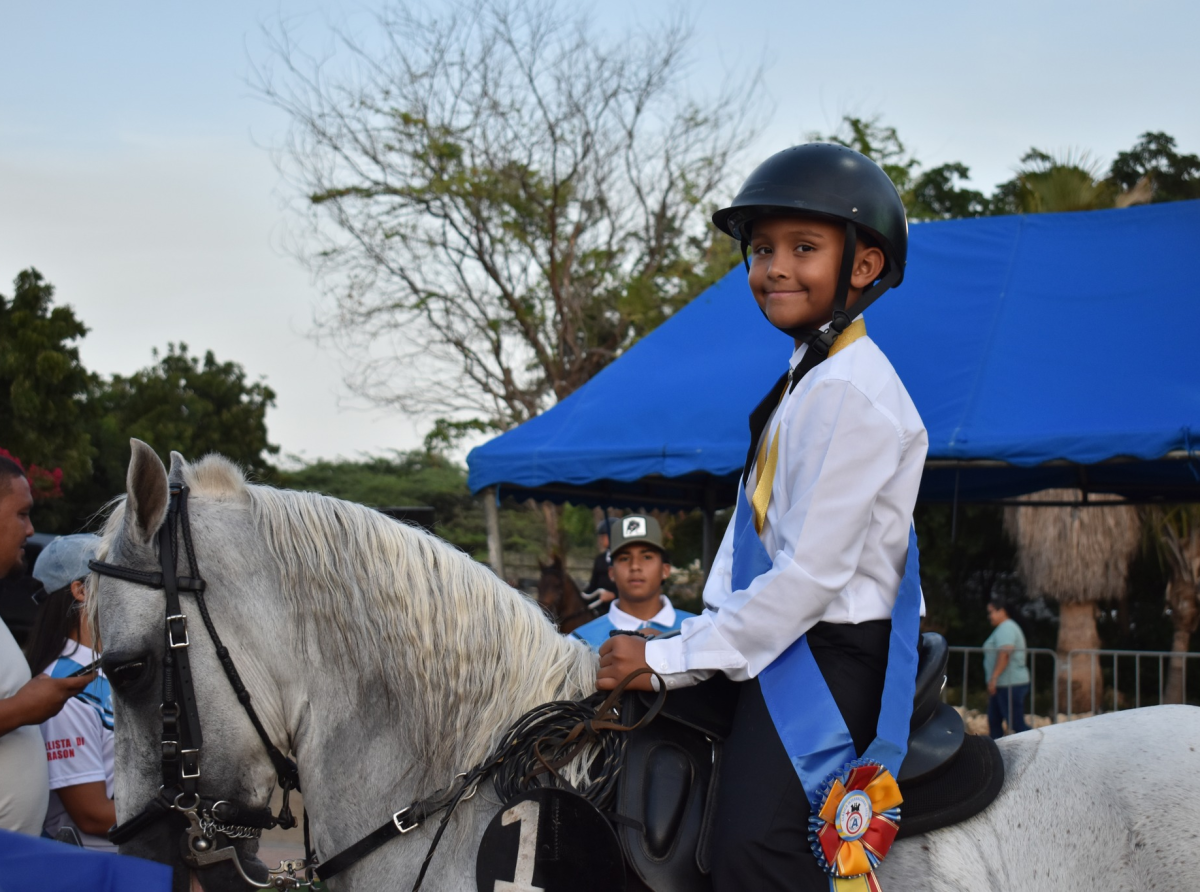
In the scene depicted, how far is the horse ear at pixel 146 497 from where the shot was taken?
198cm

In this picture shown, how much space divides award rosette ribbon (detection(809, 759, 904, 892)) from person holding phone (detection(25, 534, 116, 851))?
2536 mm

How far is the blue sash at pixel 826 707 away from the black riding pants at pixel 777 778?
1.2 inches

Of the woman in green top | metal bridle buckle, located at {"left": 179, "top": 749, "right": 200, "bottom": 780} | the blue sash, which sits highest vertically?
the blue sash

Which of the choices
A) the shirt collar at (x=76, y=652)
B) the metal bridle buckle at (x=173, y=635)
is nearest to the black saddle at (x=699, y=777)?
the metal bridle buckle at (x=173, y=635)

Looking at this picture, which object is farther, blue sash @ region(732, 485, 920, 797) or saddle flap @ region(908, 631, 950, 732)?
saddle flap @ region(908, 631, 950, 732)

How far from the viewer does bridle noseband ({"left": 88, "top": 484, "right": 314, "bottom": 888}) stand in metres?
1.99

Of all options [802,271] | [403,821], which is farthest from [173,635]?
[802,271]

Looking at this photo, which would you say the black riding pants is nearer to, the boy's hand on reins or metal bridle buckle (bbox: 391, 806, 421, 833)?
the boy's hand on reins

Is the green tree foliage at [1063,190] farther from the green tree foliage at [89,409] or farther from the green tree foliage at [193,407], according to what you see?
the green tree foliage at [193,407]

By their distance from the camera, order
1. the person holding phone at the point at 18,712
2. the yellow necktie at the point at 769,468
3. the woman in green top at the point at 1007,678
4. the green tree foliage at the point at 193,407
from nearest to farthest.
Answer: the yellow necktie at the point at 769,468 → the person holding phone at the point at 18,712 → the woman in green top at the point at 1007,678 → the green tree foliage at the point at 193,407

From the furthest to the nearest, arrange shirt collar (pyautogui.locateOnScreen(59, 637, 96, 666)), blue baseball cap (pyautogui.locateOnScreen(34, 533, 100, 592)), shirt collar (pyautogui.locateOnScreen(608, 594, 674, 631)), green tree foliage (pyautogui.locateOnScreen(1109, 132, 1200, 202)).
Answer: green tree foliage (pyautogui.locateOnScreen(1109, 132, 1200, 202)), shirt collar (pyautogui.locateOnScreen(608, 594, 674, 631)), blue baseball cap (pyautogui.locateOnScreen(34, 533, 100, 592)), shirt collar (pyautogui.locateOnScreen(59, 637, 96, 666))

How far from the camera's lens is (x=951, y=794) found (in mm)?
1984

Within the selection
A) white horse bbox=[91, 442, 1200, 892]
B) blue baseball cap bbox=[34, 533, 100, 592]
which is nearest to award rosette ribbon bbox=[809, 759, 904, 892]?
white horse bbox=[91, 442, 1200, 892]

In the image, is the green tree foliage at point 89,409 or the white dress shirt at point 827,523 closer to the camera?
the white dress shirt at point 827,523
